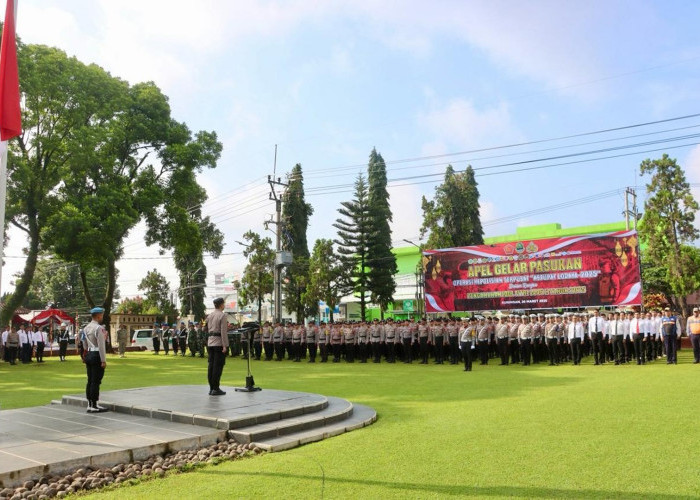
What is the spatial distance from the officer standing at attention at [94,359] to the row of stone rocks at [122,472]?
8.15 ft

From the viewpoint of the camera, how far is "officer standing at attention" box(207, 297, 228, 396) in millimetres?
8305

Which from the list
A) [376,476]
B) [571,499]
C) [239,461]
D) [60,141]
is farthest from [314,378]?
[60,141]

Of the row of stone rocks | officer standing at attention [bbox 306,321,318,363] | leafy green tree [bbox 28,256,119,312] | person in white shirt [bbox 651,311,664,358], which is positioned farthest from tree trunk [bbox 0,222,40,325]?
leafy green tree [bbox 28,256,119,312]

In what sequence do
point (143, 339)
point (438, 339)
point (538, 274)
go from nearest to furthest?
point (438, 339), point (538, 274), point (143, 339)

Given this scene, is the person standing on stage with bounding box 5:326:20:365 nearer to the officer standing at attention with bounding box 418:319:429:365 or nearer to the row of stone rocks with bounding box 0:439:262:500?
the officer standing at attention with bounding box 418:319:429:365

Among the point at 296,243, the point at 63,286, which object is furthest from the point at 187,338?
the point at 63,286

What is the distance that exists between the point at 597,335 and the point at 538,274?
4.60 meters

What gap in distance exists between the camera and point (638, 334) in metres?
15.5

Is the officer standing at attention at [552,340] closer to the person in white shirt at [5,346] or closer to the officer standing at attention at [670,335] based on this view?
the officer standing at attention at [670,335]

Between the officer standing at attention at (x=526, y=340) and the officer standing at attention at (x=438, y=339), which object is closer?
the officer standing at attention at (x=526, y=340)

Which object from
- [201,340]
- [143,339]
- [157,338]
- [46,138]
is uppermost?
[46,138]

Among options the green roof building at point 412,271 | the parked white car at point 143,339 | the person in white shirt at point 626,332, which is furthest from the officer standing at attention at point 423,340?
the parked white car at point 143,339

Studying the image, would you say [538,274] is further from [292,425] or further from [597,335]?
[292,425]

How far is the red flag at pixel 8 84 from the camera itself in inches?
247
